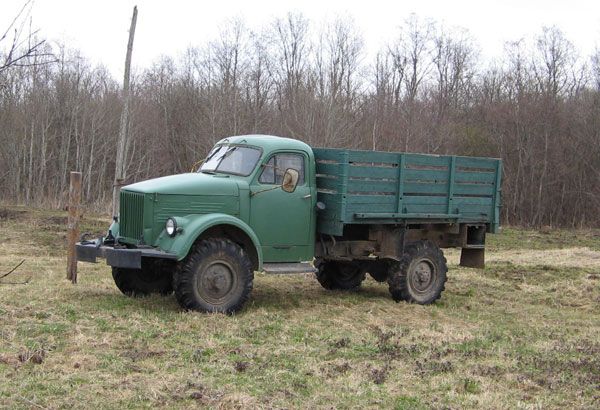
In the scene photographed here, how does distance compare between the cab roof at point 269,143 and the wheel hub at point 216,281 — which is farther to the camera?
the cab roof at point 269,143

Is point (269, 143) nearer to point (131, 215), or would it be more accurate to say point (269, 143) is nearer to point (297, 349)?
point (131, 215)

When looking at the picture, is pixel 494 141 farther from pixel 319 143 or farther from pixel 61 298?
pixel 61 298

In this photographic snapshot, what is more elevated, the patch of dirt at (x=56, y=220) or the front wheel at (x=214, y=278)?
the front wheel at (x=214, y=278)

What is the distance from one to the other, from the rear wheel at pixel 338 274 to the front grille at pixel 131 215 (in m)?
3.46

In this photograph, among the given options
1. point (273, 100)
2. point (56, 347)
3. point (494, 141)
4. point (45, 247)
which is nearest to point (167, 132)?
point (273, 100)

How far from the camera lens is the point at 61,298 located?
8500 millimetres

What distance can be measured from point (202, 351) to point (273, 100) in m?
32.1

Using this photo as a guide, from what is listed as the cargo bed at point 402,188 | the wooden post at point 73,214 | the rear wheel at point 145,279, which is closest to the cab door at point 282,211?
the cargo bed at point 402,188

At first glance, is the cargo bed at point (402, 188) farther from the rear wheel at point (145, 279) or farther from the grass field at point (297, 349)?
the rear wheel at point (145, 279)

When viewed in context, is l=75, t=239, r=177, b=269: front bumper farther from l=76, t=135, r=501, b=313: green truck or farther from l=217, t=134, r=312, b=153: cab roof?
l=217, t=134, r=312, b=153: cab roof

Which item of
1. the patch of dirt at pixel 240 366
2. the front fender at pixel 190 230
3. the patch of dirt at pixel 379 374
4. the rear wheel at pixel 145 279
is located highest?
the front fender at pixel 190 230

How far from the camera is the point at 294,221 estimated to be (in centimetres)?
922

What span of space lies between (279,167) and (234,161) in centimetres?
60

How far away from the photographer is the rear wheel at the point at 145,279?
923cm
